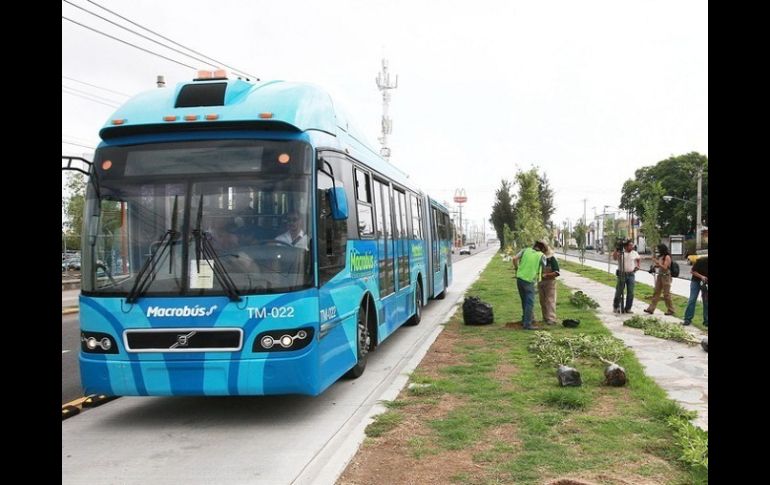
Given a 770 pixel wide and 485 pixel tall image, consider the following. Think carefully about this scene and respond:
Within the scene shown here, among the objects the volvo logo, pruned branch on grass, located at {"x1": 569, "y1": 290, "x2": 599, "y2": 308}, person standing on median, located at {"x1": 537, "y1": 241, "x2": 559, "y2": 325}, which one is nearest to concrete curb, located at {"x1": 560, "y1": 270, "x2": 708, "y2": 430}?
person standing on median, located at {"x1": 537, "y1": 241, "x2": 559, "y2": 325}

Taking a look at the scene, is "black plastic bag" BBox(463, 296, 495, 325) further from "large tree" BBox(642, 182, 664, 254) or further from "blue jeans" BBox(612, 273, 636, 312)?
"large tree" BBox(642, 182, 664, 254)

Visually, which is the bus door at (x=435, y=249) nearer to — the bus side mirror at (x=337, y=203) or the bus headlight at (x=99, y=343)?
the bus side mirror at (x=337, y=203)

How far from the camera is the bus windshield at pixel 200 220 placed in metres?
6.44

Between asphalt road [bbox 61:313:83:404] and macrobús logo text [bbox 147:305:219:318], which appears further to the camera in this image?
asphalt road [bbox 61:313:83:404]

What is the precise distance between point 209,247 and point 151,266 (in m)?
0.61

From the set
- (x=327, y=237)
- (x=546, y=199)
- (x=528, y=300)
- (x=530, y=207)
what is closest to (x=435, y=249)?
(x=528, y=300)

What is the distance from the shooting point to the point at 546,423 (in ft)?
20.6

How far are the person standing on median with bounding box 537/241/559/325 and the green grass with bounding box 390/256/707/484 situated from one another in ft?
13.9

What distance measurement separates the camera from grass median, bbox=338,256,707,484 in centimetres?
501

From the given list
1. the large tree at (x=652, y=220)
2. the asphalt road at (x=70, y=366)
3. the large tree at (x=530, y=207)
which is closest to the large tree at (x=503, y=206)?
the large tree at (x=530, y=207)

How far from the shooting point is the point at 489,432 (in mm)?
6082

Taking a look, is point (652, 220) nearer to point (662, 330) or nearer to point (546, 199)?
point (662, 330)
